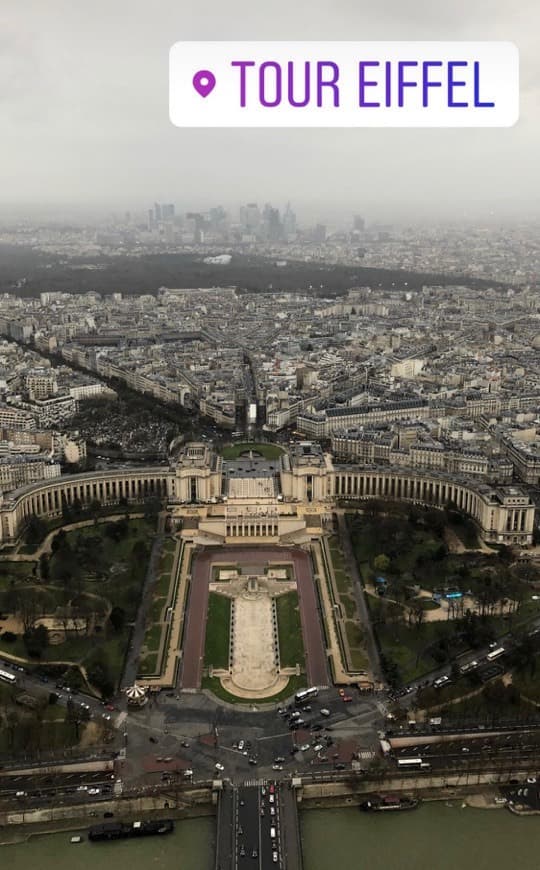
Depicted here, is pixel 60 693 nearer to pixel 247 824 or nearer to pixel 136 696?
pixel 136 696

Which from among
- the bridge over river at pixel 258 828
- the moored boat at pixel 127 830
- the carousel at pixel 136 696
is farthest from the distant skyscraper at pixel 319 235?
the moored boat at pixel 127 830

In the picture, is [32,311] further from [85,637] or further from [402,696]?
[402,696]

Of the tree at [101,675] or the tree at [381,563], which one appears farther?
the tree at [381,563]

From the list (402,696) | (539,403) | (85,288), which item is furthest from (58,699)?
(85,288)

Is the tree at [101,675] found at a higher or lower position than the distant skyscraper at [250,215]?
lower

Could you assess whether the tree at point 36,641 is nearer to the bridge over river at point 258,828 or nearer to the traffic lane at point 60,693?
the traffic lane at point 60,693

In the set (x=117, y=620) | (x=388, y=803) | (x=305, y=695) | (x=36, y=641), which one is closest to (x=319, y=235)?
(x=117, y=620)

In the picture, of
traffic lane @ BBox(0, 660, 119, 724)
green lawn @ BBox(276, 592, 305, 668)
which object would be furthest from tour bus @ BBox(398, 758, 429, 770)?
traffic lane @ BBox(0, 660, 119, 724)
